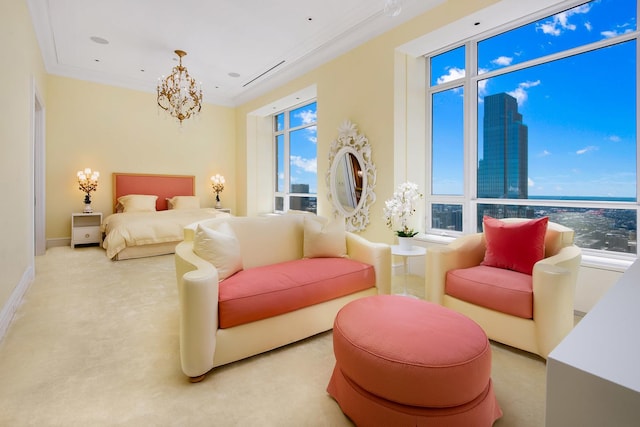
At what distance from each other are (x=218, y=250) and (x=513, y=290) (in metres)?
1.99

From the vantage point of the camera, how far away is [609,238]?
2830 millimetres

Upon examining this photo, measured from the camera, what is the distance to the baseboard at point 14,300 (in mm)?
2392

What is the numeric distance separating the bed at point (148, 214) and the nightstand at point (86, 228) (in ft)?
0.85

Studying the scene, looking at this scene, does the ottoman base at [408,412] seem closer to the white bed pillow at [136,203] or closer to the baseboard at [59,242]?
the white bed pillow at [136,203]

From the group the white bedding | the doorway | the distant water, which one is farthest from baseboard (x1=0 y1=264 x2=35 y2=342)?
the distant water

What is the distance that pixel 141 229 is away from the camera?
16.1ft

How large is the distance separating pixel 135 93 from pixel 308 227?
18.5 ft

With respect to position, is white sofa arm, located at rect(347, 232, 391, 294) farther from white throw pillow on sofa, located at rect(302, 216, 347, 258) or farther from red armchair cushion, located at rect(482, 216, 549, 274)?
red armchair cushion, located at rect(482, 216, 549, 274)

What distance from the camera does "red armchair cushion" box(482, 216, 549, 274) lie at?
240 cm

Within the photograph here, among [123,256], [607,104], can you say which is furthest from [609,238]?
[123,256]

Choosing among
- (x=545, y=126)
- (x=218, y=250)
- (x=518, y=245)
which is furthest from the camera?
(x=545, y=126)

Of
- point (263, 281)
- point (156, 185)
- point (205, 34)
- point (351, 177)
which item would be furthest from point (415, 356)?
point (156, 185)

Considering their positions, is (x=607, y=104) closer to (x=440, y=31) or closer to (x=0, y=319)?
(x=440, y=31)

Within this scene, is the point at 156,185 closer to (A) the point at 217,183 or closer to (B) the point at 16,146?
(A) the point at 217,183
